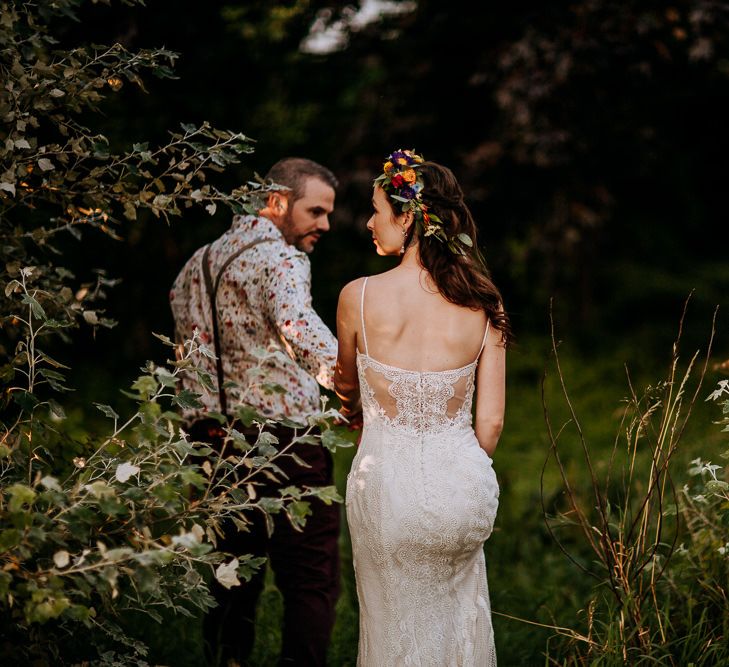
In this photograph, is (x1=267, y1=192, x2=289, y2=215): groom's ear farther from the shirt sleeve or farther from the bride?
the bride

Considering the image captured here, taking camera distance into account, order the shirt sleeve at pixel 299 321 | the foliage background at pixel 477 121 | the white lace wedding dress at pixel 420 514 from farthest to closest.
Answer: the foliage background at pixel 477 121 → the shirt sleeve at pixel 299 321 → the white lace wedding dress at pixel 420 514

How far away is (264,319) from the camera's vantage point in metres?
3.27

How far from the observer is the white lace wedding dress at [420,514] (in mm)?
2736

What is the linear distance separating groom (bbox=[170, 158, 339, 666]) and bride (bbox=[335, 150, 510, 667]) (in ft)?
1.33

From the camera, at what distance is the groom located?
3211 mm

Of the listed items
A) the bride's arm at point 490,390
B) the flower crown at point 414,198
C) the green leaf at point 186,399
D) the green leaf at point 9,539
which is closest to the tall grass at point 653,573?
the bride's arm at point 490,390

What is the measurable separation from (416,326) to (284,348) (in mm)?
774

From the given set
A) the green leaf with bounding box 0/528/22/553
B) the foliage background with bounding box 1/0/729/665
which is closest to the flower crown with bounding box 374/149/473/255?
the green leaf with bounding box 0/528/22/553

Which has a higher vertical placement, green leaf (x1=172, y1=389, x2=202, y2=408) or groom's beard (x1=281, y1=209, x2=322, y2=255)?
green leaf (x1=172, y1=389, x2=202, y2=408)

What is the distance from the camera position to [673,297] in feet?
47.7

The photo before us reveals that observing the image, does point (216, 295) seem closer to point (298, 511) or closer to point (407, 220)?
point (407, 220)

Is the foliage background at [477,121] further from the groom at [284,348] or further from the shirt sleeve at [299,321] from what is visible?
the shirt sleeve at [299,321]

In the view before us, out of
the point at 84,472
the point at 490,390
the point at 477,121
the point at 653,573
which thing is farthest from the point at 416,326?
the point at 477,121

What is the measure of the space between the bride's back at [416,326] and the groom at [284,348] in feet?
1.32
